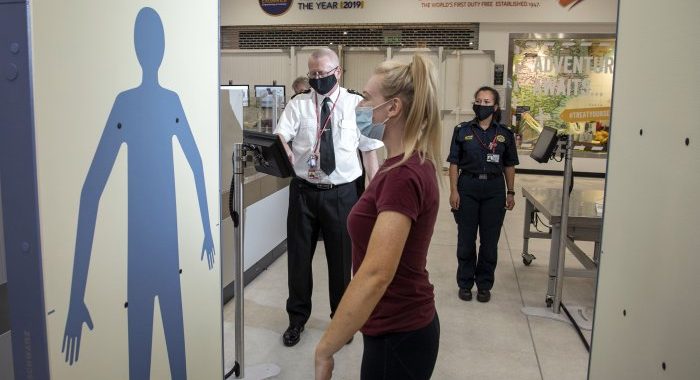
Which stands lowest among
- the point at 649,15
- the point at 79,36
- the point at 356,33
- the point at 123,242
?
the point at 123,242

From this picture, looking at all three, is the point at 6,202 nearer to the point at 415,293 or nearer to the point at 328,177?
the point at 415,293

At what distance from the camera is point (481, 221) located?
415cm

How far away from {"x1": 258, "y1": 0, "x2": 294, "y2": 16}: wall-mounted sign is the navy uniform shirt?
8.44 m

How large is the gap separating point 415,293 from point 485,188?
2.60m

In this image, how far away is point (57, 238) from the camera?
1181mm

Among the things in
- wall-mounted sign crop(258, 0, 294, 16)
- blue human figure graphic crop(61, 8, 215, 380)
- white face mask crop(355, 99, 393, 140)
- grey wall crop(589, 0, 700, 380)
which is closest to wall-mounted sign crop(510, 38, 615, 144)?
wall-mounted sign crop(258, 0, 294, 16)

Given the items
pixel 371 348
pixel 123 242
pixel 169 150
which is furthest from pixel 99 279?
pixel 371 348

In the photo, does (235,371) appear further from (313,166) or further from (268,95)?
(268,95)

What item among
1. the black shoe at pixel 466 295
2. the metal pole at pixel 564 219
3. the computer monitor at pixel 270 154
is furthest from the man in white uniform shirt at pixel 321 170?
the metal pole at pixel 564 219

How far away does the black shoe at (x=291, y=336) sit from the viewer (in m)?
3.44

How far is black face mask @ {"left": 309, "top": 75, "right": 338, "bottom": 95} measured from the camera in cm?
331

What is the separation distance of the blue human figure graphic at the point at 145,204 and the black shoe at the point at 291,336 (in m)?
1.65

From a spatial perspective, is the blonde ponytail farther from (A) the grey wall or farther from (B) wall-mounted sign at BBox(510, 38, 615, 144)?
(B) wall-mounted sign at BBox(510, 38, 615, 144)

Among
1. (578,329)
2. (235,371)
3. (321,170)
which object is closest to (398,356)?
(235,371)
